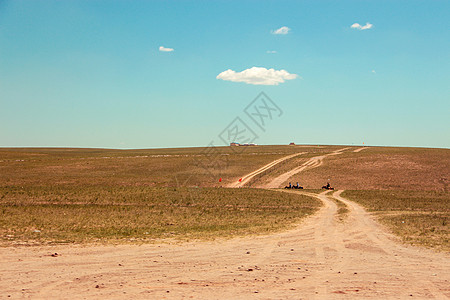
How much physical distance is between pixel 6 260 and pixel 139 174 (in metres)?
54.8

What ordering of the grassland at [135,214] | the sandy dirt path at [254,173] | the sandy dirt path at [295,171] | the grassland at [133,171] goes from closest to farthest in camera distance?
the grassland at [135,214]
the sandy dirt path at [295,171]
the sandy dirt path at [254,173]
the grassland at [133,171]

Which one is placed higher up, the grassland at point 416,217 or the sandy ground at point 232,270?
the sandy ground at point 232,270

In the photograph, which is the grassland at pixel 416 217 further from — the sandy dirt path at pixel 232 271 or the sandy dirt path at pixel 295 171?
the sandy dirt path at pixel 295 171

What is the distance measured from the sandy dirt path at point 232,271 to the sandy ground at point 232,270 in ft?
0.10

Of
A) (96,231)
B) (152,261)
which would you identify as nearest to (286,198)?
(96,231)

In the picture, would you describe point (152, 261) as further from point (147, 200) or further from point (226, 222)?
point (147, 200)

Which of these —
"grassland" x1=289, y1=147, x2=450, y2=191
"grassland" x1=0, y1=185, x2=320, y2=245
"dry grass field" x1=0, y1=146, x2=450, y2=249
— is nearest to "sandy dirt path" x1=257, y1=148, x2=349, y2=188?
"grassland" x1=289, y1=147, x2=450, y2=191

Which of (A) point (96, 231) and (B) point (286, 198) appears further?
(B) point (286, 198)

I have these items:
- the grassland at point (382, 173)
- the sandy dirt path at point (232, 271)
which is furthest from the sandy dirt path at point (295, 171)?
the sandy dirt path at point (232, 271)

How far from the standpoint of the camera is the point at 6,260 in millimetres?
14148

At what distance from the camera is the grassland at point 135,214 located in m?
20.5

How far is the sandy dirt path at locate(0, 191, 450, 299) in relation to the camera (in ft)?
35.4

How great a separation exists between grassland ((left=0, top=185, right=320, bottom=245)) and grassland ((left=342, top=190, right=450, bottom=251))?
20.7 feet

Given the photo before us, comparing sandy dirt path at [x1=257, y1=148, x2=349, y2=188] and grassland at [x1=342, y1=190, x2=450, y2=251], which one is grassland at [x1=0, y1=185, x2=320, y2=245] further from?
sandy dirt path at [x1=257, y1=148, x2=349, y2=188]
